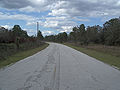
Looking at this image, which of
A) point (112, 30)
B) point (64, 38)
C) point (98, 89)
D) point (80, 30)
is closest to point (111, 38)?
point (112, 30)

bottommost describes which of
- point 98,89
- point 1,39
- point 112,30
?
point 98,89

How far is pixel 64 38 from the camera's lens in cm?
11950

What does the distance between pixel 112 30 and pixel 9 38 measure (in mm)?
42408

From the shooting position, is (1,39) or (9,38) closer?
(1,39)

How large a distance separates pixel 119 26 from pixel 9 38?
41675 mm

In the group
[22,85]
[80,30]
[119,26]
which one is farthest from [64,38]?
Result: [22,85]

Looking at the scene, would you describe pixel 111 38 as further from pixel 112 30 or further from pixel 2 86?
pixel 2 86

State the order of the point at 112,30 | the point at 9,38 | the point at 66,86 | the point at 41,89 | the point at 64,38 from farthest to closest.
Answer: the point at 64,38
the point at 112,30
the point at 9,38
the point at 66,86
the point at 41,89

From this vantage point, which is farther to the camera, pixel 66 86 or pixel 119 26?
pixel 119 26

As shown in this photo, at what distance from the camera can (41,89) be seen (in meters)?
4.81

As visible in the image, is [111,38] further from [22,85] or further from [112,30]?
[22,85]

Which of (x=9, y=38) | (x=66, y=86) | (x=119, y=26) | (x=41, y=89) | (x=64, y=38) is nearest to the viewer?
(x=41, y=89)

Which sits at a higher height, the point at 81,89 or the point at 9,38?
the point at 9,38

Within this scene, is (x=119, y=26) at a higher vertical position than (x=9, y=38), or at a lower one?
higher
